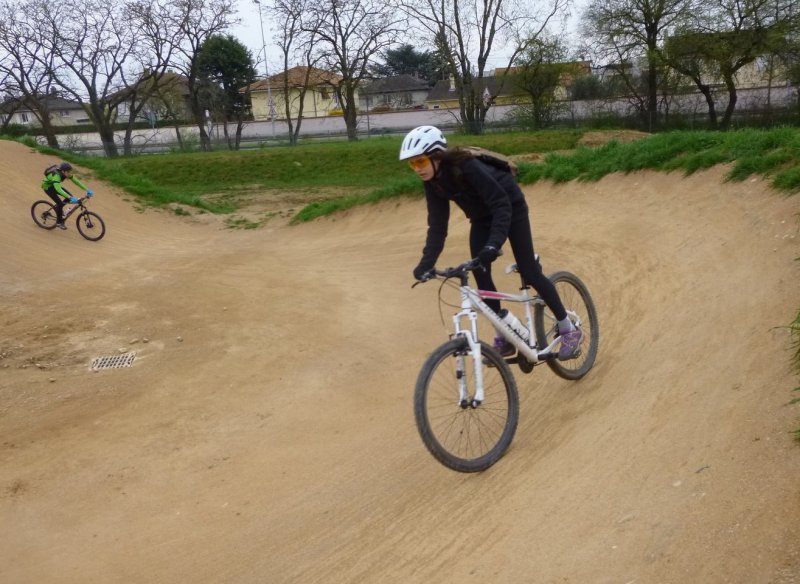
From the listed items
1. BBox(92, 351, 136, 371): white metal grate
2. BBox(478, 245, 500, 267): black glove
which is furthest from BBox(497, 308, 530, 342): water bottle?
BBox(92, 351, 136, 371): white metal grate

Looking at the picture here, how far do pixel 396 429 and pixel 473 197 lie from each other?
83.5 inches

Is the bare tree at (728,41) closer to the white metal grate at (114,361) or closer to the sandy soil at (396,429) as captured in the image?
the sandy soil at (396,429)

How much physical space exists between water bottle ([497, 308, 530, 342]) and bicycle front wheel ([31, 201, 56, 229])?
13964mm

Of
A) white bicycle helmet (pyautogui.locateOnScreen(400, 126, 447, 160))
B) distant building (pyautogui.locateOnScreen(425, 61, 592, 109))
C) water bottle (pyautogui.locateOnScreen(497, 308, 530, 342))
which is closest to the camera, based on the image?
white bicycle helmet (pyautogui.locateOnScreen(400, 126, 447, 160))

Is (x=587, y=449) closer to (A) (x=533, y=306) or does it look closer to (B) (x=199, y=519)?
(A) (x=533, y=306)

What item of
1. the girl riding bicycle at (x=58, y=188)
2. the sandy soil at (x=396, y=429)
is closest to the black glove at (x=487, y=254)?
Answer: the sandy soil at (x=396, y=429)

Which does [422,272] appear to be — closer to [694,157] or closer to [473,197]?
[473,197]

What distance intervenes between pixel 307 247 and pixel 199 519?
10.5 meters

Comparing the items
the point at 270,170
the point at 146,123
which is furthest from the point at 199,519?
the point at 146,123

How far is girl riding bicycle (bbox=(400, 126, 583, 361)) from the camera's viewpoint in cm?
446

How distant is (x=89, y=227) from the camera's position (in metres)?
16.0

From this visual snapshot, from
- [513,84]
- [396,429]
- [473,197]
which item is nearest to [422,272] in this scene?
[473,197]

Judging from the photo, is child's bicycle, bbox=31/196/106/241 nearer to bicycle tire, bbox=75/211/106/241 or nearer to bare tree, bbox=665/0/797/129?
bicycle tire, bbox=75/211/106/241

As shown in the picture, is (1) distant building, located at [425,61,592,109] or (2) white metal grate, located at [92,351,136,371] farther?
(1) distant building, located at [425,61,592,109]
